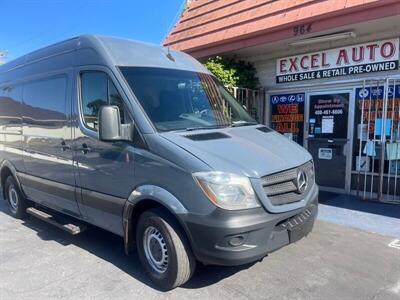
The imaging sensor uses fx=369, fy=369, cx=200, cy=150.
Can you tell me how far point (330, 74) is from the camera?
7.65 meters

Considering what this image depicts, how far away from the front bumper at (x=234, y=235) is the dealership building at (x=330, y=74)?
14.3ft

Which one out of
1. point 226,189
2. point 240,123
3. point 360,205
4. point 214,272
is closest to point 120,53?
point 240,123

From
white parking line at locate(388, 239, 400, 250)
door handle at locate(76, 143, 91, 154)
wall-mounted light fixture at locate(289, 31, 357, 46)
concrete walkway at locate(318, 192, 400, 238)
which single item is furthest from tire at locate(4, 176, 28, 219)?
wall-mounted light fixture at locate(289, 31, 357, 46)

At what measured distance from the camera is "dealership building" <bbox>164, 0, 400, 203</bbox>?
6723 mm

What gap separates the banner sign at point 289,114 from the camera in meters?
8.34

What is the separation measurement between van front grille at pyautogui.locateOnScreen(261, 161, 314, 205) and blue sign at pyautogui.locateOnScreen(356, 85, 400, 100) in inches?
161

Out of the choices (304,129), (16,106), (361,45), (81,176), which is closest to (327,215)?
(304,129)

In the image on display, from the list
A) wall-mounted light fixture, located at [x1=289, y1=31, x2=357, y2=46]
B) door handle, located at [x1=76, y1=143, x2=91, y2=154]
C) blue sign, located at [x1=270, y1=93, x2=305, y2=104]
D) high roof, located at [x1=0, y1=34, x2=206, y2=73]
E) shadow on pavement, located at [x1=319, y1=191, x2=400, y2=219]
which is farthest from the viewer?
blue sign, located at [x1=270, y1=93, x2=305, y2=104]

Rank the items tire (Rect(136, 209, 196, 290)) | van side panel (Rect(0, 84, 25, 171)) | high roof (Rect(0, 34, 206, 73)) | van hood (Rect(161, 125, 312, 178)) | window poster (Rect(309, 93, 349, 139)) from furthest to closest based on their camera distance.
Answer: window poster (Rect(309, 93, 349, 139)), van side panel (Rect(0, 84, 25, 171)), high roof (Rect(0, 34, 206, 73)), tire (Rect(136, 209, 196, 290)), van hood (Rect(161, 125, 312, 178))

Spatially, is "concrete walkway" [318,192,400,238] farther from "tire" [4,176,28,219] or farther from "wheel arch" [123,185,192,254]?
"tire" [4,176,28,219]

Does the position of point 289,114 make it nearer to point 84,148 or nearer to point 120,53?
point 120,53

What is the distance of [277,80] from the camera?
8.66m

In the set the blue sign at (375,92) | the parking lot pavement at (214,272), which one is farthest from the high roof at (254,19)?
the parking lot pavement at (214,272)

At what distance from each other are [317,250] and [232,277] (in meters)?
1.35
